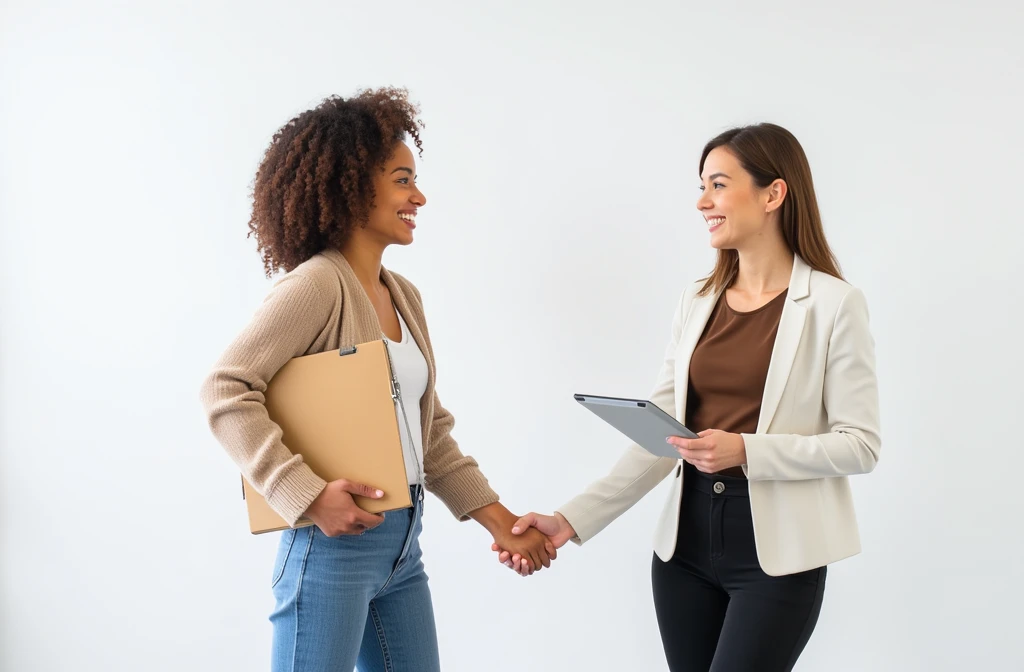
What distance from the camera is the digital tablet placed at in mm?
1568

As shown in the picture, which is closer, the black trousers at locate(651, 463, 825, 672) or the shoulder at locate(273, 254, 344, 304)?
the shoulder at locate(273, 254, 344, 304)

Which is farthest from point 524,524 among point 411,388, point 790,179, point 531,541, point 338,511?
point 790,179

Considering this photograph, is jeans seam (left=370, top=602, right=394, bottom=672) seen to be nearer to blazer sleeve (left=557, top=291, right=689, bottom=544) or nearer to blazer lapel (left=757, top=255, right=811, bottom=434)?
blazer sleeve (left=557, top=291, right=689, bottom=544)

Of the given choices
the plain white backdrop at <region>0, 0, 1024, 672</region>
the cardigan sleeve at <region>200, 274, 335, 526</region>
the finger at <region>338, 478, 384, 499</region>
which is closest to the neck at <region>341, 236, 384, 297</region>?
the cardigan sleeve at <region>200, 274, 335, 526</region>

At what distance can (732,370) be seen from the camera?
176cm

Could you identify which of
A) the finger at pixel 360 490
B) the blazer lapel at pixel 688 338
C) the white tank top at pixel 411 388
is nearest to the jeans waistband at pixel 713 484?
the blazer lapel at pixel 688 338

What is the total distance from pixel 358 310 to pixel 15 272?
72.1 inches

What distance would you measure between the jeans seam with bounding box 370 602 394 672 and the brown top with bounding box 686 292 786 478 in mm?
749

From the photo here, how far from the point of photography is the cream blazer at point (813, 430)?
5.34ft

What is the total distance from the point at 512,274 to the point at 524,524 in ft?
2.76

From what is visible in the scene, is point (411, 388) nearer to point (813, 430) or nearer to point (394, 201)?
point (394, 201)

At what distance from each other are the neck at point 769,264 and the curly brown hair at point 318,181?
0.79 metres

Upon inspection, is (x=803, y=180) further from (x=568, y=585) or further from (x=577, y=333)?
(x=568, y=585)

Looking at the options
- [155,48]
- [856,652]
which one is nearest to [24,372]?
[155,48]
